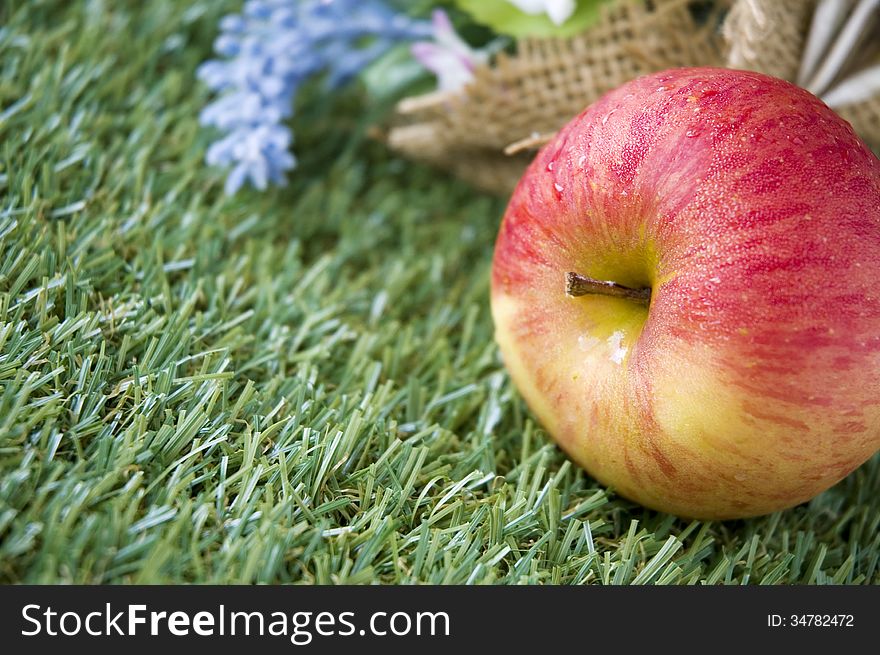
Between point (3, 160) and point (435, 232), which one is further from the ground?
point (3, 160)

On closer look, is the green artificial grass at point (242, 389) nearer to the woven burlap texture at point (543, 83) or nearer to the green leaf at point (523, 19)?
the woven burlap texture at point (543, 83)

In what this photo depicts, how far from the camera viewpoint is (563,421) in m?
0.79

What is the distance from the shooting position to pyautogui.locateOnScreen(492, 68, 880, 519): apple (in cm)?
65

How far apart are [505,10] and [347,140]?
349mm

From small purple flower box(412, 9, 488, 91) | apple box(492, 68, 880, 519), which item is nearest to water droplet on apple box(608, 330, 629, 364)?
apple box(492, 68, 880, 519)

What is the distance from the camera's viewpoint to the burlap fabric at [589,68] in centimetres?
91

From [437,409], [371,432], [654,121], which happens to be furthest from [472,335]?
[654,121]

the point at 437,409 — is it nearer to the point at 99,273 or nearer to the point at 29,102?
the point at 99,273

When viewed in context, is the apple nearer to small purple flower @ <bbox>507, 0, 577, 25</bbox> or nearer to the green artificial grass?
the green artificial grass

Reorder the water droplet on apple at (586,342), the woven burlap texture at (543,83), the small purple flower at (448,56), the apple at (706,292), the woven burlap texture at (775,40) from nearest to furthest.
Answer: the apple at (706,292) < the water droplet on apple at (586,342) < the woven burlap texture at (775,40) < the woven burlap texture at (543,83) < the small purple flower at (448,56)

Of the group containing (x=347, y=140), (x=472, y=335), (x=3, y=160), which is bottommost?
(x=472, y=335)

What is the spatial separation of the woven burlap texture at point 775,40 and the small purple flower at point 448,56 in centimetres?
36

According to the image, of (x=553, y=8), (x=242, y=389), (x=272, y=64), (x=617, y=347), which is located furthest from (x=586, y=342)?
(x=272, y=64)

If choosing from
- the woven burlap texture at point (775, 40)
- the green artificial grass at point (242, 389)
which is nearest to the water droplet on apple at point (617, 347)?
the green artificial grass at point (242, 389)
